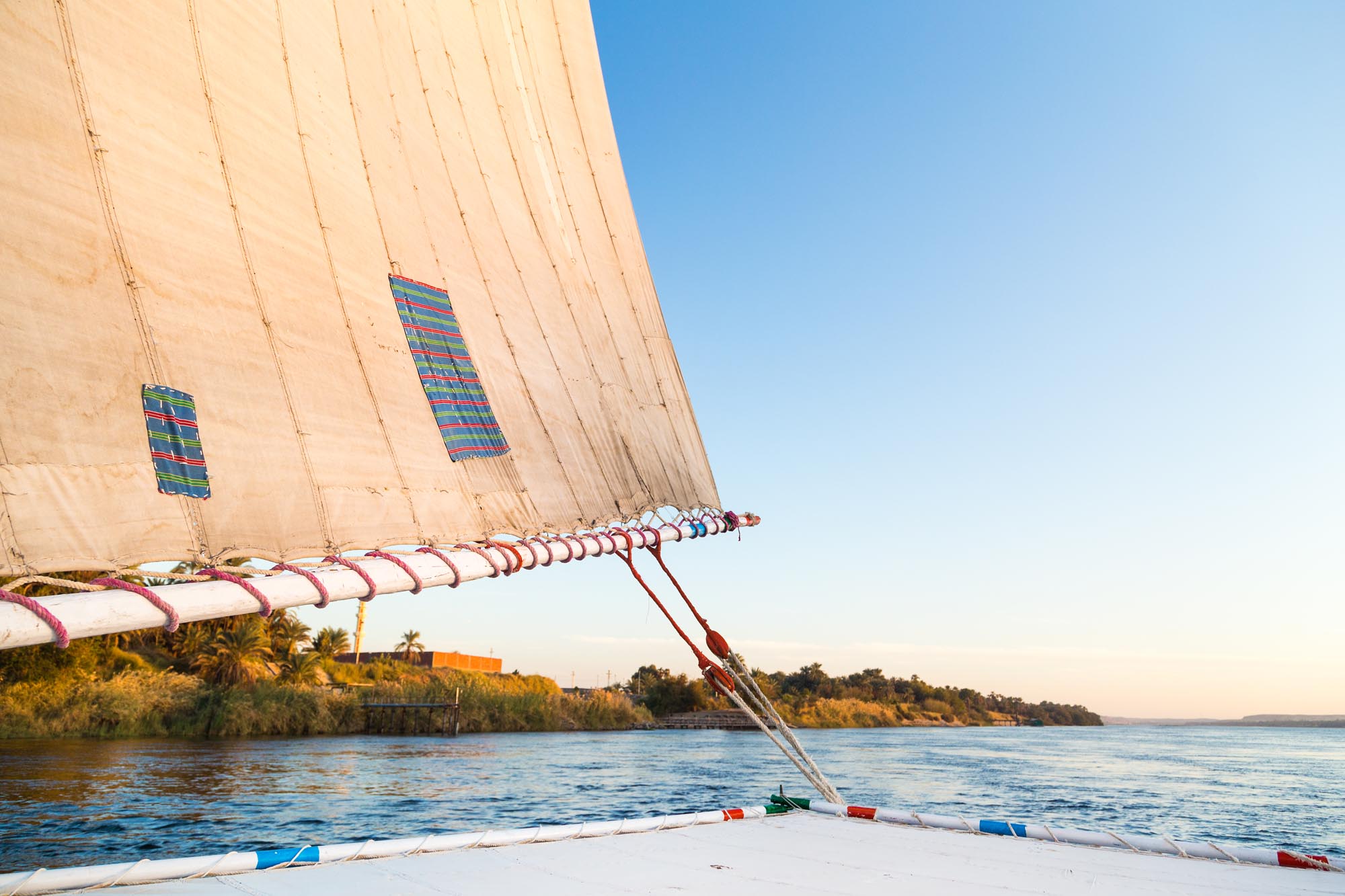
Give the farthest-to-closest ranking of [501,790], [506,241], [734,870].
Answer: [501,790] → [506,241] → [734,870]

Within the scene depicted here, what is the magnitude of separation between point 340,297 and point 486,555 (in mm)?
1412

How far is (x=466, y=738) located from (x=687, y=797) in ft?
97.4

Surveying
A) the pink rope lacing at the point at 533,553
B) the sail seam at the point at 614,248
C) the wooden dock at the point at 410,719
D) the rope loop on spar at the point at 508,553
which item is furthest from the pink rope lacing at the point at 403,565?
the wooden dock at the point at 410,719

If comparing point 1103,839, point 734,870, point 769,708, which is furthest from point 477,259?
point 1103,839

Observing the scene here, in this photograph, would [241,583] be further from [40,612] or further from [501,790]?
[501,790]

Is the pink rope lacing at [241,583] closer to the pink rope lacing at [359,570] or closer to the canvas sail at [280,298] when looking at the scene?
the canvas sail at [280,298]

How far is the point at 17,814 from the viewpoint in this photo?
13969 millimetres

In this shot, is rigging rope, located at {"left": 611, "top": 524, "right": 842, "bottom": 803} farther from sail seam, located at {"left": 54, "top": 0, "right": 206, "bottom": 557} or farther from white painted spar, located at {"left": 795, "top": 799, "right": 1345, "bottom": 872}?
sail seam, located at {"left": 54, "top": 0, "right": 206, "bottom": 557}

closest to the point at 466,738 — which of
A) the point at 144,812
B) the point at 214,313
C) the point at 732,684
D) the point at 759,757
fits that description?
the point at 759,757

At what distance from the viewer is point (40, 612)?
204cm

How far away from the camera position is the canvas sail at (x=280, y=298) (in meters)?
2.48

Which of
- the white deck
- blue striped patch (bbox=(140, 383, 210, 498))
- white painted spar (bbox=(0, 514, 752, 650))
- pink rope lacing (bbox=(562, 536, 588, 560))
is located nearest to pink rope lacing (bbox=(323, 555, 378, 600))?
white painted spar (bbox=(0, 514, 752, 650))

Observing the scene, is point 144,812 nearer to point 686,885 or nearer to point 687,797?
point 687,797

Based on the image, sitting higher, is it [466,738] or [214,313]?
[214,313]
